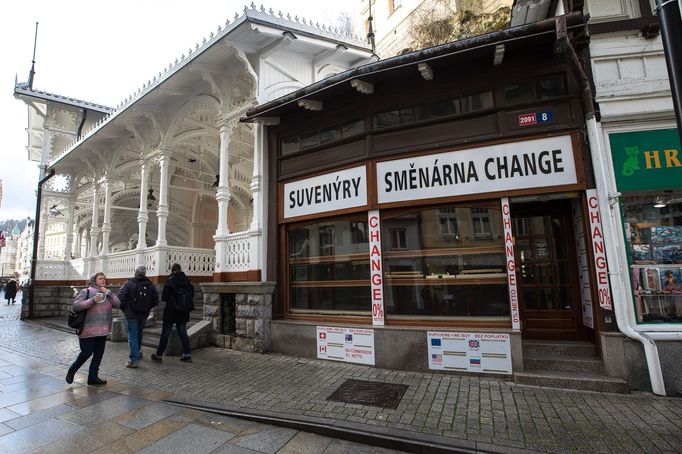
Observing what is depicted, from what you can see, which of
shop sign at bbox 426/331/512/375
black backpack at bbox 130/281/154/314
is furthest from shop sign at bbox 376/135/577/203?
black backpack at bbox 130/281/154/314

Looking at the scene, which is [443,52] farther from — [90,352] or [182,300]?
[90,352]

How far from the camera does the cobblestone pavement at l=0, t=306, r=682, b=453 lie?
11.6 feet

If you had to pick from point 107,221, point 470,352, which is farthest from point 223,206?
point 107,221

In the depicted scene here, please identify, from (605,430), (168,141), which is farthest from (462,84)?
(168,141)

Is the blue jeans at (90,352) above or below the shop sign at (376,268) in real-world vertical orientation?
below

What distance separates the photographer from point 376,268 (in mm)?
6547

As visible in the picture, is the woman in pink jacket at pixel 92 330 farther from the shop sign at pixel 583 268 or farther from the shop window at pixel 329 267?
the shop sign at pixel 583 268

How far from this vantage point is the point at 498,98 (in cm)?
603

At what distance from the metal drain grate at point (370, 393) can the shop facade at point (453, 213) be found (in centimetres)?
84

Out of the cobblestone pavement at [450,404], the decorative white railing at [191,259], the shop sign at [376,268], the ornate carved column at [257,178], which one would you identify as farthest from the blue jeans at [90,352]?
the decorative white railing at [191,259]

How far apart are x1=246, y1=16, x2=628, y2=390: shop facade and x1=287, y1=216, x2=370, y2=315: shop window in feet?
0.10

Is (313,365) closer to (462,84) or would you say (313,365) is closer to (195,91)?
(462,84)

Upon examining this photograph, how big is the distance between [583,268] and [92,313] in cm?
796

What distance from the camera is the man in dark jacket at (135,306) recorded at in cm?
672
